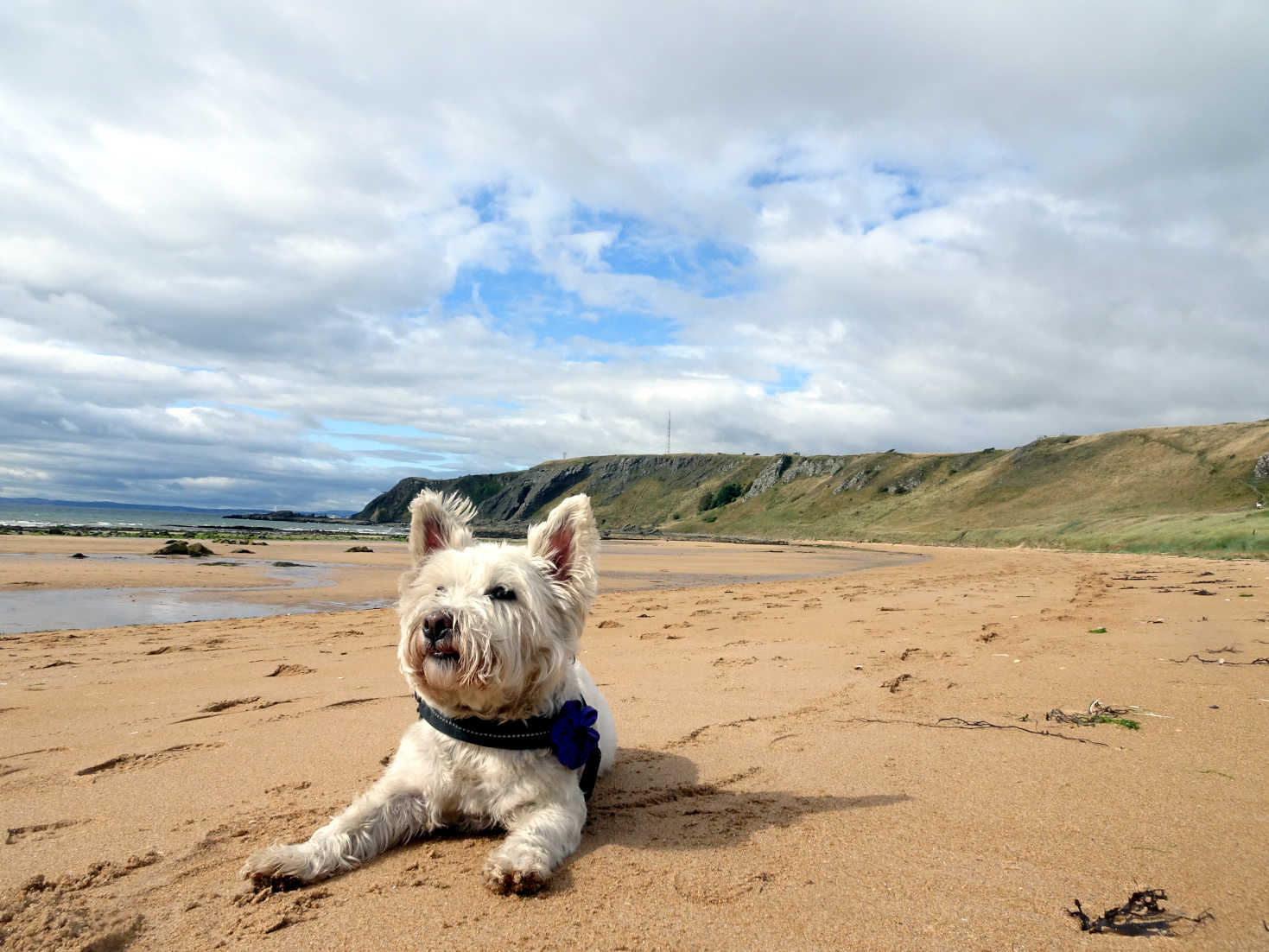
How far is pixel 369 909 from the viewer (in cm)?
264

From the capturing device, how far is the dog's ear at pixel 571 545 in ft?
11.6

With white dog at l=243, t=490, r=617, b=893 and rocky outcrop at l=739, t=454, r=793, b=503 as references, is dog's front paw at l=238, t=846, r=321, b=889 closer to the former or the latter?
white dog at l=243, t=490, r=617, b=893

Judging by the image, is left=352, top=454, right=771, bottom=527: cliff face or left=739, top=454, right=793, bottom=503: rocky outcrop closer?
left=739, top=454, right=793, bottom=503: rocky outcrop

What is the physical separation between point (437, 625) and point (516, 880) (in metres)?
1.03

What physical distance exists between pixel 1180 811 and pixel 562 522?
329 centimetres

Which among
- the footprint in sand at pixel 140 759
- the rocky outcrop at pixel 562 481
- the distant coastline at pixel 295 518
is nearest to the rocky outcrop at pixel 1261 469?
the footprint in sand at pixel 140 759

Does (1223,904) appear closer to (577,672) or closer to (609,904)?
(609,904)

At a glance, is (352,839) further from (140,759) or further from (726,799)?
(140,759)

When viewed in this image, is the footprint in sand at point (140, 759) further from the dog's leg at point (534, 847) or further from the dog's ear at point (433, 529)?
the dog's leg at point (534, 847)

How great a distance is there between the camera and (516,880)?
107 inches

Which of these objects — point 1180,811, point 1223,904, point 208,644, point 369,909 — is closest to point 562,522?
point 369,909

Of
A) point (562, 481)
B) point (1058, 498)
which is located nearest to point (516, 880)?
point (1058, 498)

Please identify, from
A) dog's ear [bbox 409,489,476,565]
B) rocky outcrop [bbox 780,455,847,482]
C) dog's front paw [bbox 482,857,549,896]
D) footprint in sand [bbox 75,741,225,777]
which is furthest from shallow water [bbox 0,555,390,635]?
rocky outcrop [bbox 780,455,847,482]

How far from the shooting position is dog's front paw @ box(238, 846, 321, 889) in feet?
9.17
